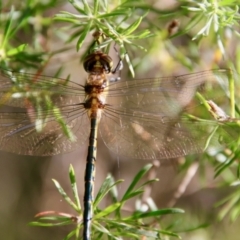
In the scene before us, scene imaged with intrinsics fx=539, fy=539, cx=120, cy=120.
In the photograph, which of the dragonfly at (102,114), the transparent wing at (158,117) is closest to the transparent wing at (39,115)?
the dragonfly at (102,114)

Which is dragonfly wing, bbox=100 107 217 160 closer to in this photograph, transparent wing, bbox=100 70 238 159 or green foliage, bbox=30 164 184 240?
transparent wing, bbox=100 70 238 159

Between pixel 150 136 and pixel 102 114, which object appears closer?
pixel 150 136

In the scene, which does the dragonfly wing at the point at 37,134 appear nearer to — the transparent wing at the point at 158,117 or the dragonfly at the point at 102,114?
the dragonfly at the point at 102,114

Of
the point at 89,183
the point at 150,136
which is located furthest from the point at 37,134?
the point at 150,136

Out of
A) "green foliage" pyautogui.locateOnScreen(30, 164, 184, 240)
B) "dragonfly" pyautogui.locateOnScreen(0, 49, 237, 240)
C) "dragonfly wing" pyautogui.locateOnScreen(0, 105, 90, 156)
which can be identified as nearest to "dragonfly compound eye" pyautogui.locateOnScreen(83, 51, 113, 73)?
"dragonfly" pyautogui.locateOnScreen(0, 49, 237, 240)

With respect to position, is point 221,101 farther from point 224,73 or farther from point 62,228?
point 62,228

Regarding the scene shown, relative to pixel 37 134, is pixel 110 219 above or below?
below

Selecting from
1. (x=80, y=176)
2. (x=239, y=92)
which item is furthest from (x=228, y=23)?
(x=80, y=176)

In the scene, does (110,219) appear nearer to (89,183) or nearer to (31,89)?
(89,183)
